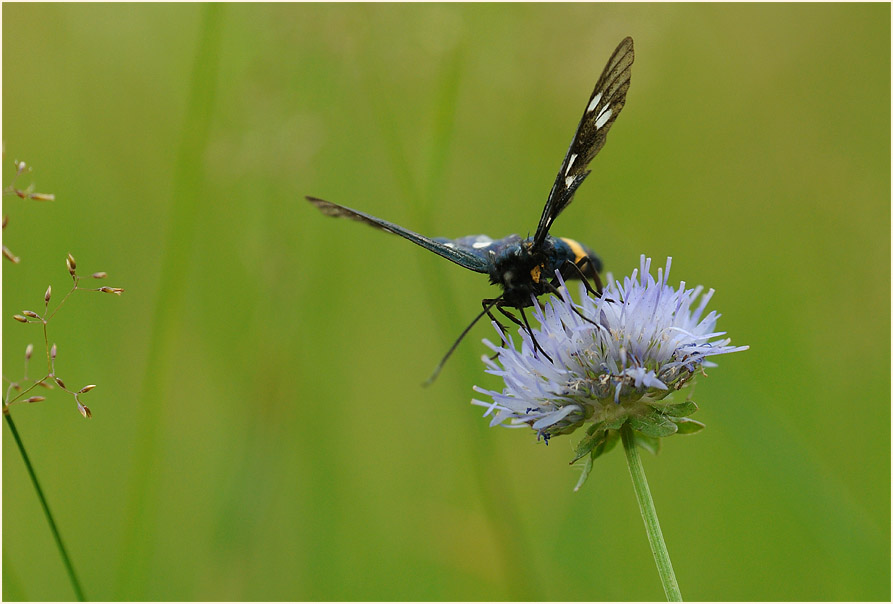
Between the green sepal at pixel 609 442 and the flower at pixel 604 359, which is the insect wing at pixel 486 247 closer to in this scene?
the flower at pixel 604 359

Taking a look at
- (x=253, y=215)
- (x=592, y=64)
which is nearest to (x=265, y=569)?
(x=253, y=215)

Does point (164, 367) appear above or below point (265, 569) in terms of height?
above

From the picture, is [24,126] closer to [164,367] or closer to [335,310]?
[335,310]

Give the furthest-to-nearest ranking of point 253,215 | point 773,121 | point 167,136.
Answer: point 773,121
point 167,136
point 253,215

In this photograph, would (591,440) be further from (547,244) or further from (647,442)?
(547,244)

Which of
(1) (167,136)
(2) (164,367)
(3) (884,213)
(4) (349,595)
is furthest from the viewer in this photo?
(1) (167,136)

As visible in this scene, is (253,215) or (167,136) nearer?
(253,215)

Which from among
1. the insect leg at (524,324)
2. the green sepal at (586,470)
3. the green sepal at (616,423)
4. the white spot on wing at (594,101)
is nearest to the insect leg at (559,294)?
the insect leg at (524,324)

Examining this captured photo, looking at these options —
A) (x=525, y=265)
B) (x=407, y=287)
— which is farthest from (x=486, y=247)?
(x=407, y=287)
